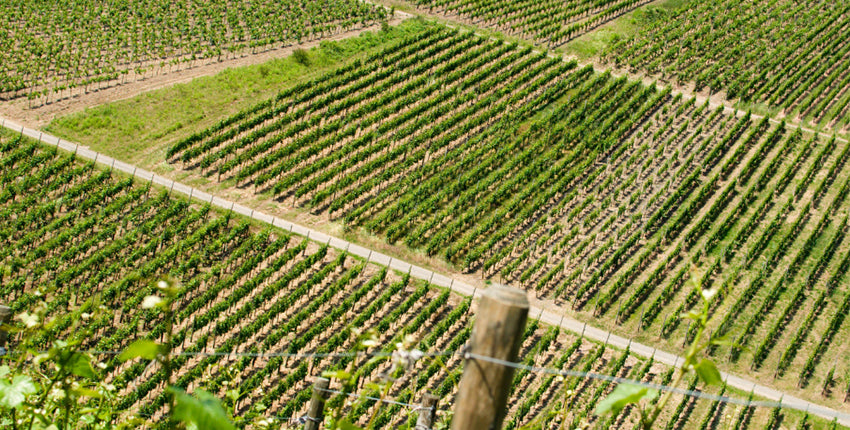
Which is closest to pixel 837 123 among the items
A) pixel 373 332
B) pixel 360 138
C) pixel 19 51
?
pixel 360 138

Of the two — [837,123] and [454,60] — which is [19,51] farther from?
[837,123]

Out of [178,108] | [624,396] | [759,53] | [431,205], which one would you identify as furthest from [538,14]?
[624,396]

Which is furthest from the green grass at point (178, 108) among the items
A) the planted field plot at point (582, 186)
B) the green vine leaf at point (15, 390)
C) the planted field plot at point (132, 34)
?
the green vine leaf at point (15, 390)

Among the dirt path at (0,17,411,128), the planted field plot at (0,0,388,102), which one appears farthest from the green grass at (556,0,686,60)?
the dirt path at (0,17,411,128)

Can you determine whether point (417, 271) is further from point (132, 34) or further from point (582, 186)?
point (132, 34)

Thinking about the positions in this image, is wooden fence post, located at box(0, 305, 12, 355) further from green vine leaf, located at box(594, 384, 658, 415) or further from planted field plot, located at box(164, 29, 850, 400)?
planted field plot, located at box(164, 29, 850, 400)

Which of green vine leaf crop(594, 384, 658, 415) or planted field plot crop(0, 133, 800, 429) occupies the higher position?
green vine leaf crop(594, 384, 658, 415)
